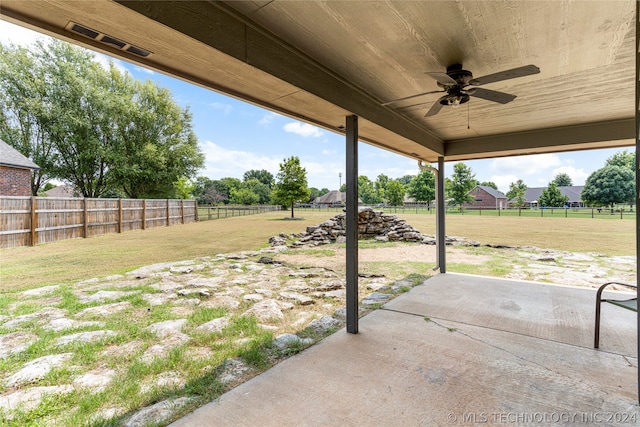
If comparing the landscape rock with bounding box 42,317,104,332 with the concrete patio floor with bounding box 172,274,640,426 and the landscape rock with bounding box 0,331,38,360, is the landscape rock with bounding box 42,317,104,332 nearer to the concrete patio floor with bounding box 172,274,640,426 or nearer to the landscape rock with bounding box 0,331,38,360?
the landscape rock with bounding box 0,331,38,360

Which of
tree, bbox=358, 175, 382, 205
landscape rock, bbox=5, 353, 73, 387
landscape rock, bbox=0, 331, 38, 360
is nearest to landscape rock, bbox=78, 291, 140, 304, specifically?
landscape rock, bbox=0, 331, 38, 360

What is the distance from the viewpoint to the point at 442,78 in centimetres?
198

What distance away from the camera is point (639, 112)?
4.78 ft

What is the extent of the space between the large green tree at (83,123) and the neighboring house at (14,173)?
1033 millimetres

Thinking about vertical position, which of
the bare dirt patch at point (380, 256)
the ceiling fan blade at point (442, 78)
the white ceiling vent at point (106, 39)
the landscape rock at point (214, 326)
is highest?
the ceiling fan blade at point (442, 78)

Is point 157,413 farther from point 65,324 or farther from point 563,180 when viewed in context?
point 563,180

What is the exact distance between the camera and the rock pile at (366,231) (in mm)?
8825

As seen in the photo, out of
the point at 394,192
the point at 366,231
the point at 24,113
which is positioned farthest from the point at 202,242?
the point at 394,192

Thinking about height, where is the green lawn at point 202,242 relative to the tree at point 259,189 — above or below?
below

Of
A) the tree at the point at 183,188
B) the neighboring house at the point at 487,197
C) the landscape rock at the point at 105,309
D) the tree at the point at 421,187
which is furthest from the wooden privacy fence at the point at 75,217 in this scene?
the neighboring house at the point at 487,197

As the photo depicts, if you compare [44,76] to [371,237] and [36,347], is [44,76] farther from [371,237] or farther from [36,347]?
[371,237]

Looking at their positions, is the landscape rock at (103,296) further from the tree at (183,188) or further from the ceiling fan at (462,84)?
the tree at (183,188)

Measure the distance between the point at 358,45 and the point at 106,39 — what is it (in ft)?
4.56

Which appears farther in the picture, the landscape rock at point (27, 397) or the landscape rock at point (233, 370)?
the landscape rock at point (233, 370)
